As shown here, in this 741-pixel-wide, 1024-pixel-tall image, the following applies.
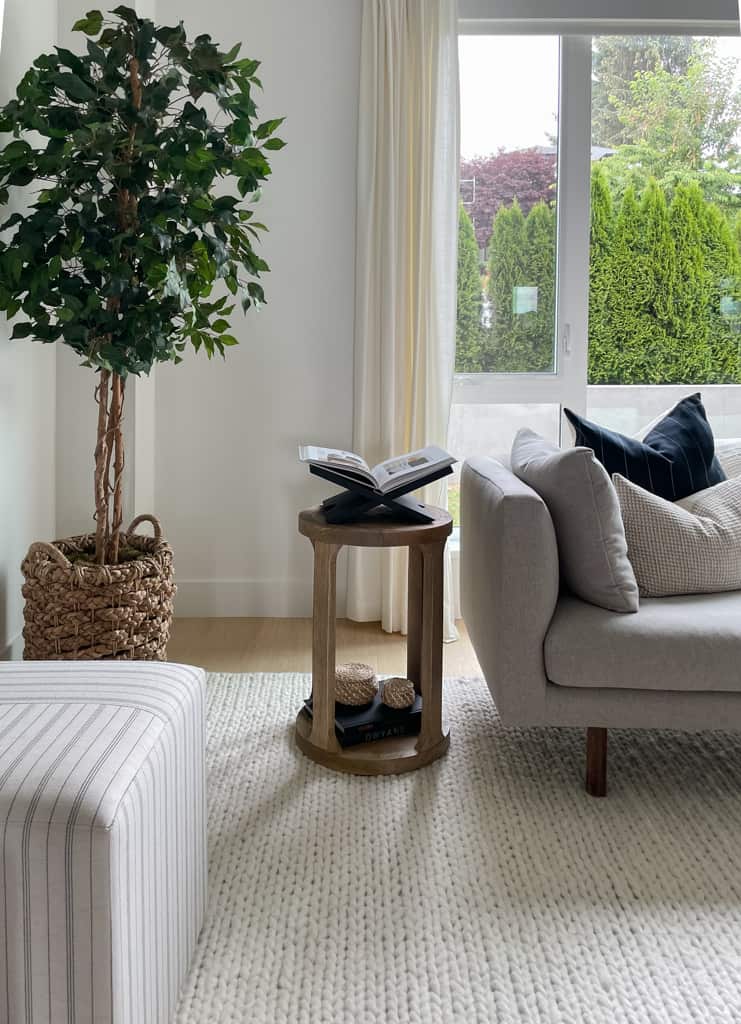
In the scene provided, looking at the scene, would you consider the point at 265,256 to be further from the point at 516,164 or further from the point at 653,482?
the point at 653,482

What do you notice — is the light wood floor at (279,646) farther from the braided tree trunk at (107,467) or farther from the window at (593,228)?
the window at (593,228)

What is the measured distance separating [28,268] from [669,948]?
2.10 metres

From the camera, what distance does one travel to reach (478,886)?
1.89 m

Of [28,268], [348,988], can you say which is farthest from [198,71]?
[348,988]

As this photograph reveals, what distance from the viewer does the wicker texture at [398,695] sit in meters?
2.49

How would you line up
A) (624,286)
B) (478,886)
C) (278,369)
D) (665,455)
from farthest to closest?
1. (624,286)
2. (278,369)
3. (665,455)
4. (478,886)

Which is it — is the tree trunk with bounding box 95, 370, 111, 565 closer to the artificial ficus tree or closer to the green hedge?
the artificial ficus tree

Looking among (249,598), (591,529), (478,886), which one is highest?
(591,529)

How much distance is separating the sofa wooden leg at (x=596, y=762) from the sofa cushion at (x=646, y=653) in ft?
0.52

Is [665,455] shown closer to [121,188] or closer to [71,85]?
[121,188]

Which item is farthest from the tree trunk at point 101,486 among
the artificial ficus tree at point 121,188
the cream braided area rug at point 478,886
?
the cream braided area rug at point 478,886

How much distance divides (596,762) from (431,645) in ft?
1.55

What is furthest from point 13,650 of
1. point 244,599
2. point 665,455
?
point 665,455

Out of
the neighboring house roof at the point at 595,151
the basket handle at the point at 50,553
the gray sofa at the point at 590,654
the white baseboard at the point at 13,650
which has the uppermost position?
the neighboring house roof at the point at 595,151
